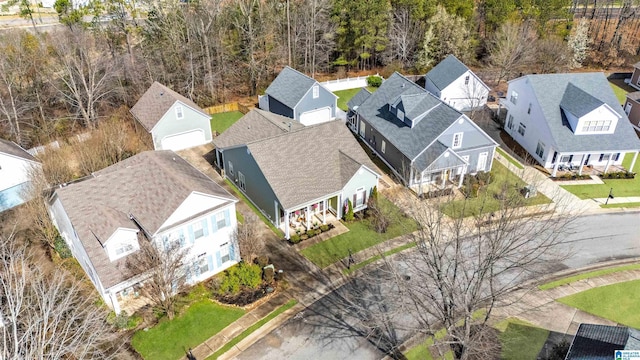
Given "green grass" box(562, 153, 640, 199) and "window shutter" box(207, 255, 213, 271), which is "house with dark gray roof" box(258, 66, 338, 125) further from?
"green grass" box(562, 153, 640, 199)

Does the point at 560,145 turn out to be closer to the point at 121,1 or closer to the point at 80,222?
the point at 80,222

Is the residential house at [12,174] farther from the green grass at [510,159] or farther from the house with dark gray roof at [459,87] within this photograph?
the house with dark gray roof at [459,87]

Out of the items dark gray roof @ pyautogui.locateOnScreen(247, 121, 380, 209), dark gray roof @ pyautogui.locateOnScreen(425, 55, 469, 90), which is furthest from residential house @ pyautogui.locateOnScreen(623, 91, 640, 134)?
dark gray roof @ pyautogui.locateOnScreen(247, 121, 380, 209)

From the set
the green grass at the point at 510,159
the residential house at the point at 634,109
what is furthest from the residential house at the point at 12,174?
the residential house at the point at 634,109

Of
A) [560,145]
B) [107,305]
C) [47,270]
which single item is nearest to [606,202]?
[560,145]

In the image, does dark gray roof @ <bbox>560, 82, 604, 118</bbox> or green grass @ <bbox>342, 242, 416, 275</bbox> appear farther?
dark gray roof @ <bbox>560, 82, 604, 118</bbox>

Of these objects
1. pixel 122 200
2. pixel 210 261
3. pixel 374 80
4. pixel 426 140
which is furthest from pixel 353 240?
pixel 374 80
